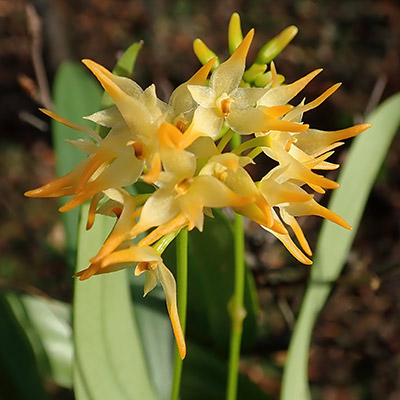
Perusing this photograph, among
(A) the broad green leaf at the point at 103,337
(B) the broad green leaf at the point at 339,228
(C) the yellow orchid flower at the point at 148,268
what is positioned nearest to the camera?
(C) the yellow orchid flower at the point at 148,268

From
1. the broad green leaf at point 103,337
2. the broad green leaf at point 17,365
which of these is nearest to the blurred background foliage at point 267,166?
the broad green leaf at point 17,365

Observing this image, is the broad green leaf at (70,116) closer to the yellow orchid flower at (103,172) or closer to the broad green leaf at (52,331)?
the broad green leaf at (52,331)

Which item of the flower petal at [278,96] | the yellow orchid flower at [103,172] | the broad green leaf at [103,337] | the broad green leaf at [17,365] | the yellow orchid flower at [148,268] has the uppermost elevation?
the flower petal at [278,96]

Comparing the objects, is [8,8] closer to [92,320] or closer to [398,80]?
[398,80]

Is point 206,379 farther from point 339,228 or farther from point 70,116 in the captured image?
point 70,116

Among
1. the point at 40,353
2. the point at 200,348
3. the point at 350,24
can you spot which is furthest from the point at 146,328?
the point at 350,24

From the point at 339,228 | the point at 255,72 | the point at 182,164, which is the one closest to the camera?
the point at 182,164

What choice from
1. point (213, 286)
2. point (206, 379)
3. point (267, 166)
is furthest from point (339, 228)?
point (267, 166)
